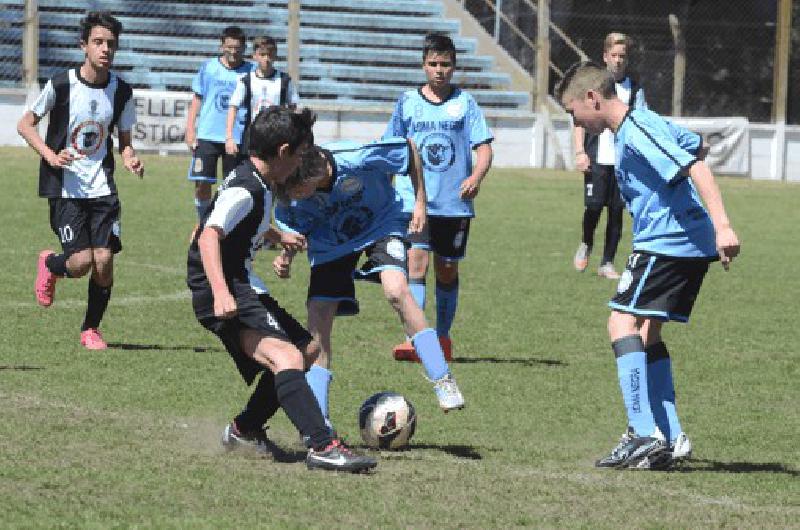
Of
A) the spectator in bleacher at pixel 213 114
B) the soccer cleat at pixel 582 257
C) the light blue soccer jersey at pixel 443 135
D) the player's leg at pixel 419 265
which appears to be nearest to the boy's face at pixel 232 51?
the spectator in bleacher at pixel 213 114

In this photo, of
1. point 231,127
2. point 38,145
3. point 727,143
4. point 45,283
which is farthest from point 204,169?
point 727,143

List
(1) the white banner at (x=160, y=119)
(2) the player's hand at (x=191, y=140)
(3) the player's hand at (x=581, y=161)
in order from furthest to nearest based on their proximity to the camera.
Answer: (1) the white banner at (x=160, y=119) → (2) the player's hand at (x=191, y=140) → (3) the player's hand at (x=581, y=161)

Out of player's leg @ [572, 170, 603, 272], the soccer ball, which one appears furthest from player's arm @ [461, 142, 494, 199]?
player's leg @ [572, 170, 603, 272]

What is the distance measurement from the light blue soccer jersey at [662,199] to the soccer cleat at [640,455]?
2.61 ft

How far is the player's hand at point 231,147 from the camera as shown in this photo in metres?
15.5

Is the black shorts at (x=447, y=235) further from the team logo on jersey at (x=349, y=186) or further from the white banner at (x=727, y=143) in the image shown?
the white banner at (x=727, y=143)

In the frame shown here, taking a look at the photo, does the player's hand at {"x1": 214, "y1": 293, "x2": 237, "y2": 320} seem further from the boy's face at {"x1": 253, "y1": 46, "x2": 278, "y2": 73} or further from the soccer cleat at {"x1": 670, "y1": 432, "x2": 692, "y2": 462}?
the boy's face at {"x1": 253, "y1": 46, "x2": 278, "y2": 73}

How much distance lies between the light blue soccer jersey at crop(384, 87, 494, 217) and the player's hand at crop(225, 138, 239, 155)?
5.54m

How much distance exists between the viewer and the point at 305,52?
27.8 m

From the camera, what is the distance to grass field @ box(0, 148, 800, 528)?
18.5ft

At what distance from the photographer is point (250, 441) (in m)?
6.67

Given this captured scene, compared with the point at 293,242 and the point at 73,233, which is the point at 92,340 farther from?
the point at 293,242

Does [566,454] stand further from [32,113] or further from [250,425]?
[32,113]


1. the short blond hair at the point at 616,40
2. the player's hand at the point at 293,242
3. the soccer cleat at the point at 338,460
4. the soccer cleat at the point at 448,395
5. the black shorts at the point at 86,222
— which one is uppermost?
the short blond hair at the point at 616,40
